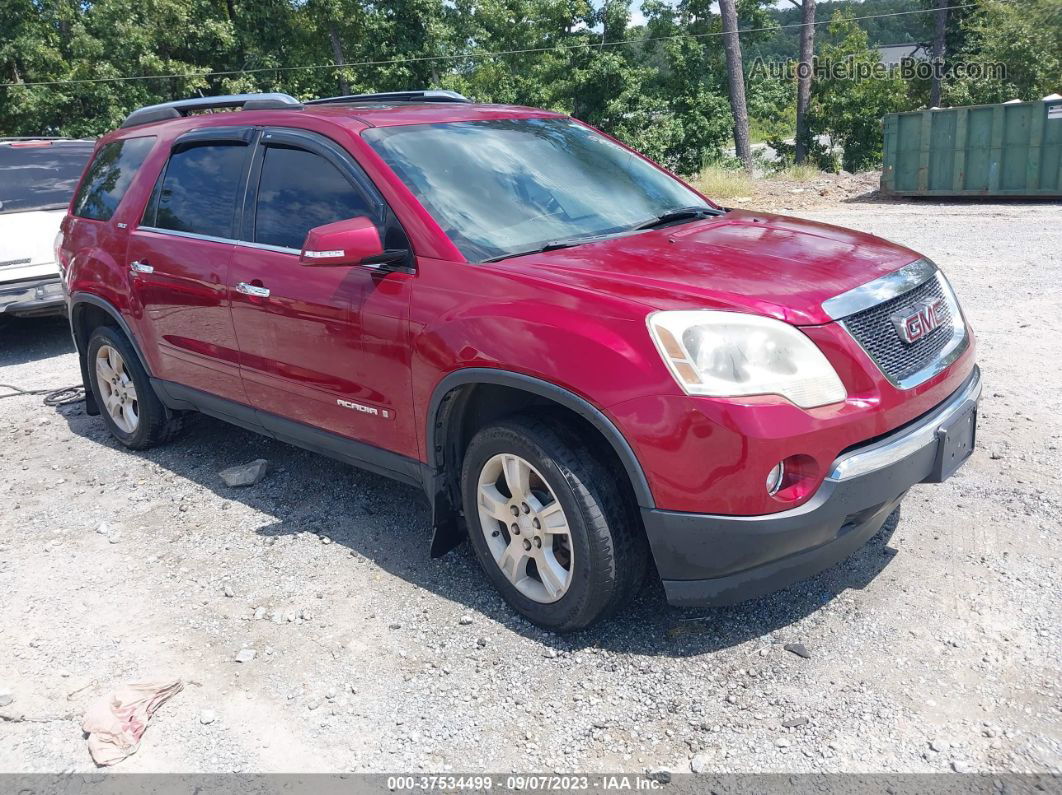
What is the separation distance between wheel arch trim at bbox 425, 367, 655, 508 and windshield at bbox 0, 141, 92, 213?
651 centimetres

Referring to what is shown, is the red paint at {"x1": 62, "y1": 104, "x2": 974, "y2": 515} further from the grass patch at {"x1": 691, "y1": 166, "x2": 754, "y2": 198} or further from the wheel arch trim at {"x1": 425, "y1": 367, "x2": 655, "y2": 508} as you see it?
the grass patch at {"x1": 691, "y1": 166, "x2": 754, "y2": 198}

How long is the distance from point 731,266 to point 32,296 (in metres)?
7.10

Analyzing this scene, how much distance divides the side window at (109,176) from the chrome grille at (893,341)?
4.07 meters

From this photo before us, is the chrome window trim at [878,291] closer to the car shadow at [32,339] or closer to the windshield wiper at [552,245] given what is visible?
the windshield wiper at [552,245]

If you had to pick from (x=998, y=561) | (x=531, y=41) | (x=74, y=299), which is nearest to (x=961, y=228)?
(x=998, y=561)

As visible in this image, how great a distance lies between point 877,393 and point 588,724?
4.69 feet

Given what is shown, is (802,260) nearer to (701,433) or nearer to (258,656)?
(701,433)

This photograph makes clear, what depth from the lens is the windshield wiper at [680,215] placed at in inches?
154

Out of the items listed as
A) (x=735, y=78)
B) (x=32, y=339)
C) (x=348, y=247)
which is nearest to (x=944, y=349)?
(x=348, y=247)

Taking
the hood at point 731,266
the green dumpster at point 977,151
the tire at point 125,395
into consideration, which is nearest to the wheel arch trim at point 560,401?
the hood at point 731,266

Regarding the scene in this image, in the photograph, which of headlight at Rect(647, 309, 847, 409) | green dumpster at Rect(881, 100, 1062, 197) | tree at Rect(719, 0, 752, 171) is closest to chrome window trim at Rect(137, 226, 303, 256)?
headlight at Rect(647, 309, 847, 409)

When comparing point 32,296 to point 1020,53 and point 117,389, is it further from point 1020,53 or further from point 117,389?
point 1020,53

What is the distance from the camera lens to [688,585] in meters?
2.93

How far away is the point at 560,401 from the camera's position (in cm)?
297
